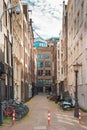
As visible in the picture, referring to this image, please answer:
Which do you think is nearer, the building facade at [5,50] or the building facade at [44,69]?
the building facade at [5,50]

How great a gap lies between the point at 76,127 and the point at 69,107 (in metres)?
14.5

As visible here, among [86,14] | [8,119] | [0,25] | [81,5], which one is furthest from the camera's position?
[81,5]

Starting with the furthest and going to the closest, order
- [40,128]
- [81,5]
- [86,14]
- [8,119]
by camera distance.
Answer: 1. [81,5]
2. [86,14]
3. [8,119]
4. [40,128]

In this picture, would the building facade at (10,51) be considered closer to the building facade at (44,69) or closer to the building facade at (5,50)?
the building facade at (5,50)

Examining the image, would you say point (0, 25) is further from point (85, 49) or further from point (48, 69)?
point (48, 69)

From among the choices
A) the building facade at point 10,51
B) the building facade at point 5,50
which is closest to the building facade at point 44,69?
the building facade at point 10,51

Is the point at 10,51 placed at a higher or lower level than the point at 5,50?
higher

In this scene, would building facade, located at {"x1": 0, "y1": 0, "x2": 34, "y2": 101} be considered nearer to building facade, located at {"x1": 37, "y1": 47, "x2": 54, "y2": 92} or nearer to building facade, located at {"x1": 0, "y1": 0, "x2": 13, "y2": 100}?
building facade, located at {"x1": 0, "y1": 0, "x2": 13, "y2": 100}

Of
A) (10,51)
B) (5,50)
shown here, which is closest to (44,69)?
(10,51)

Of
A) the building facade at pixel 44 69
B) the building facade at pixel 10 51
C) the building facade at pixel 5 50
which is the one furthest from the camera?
the building facade at pixel 44 69

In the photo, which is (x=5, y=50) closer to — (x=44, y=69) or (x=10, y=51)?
(x=10, y=51)

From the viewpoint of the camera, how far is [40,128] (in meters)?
20.0

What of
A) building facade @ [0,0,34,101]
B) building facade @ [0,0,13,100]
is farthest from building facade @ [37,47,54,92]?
building facade @ [0,0,13,100]

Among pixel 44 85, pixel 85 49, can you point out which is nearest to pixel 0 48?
pixel 85 49
